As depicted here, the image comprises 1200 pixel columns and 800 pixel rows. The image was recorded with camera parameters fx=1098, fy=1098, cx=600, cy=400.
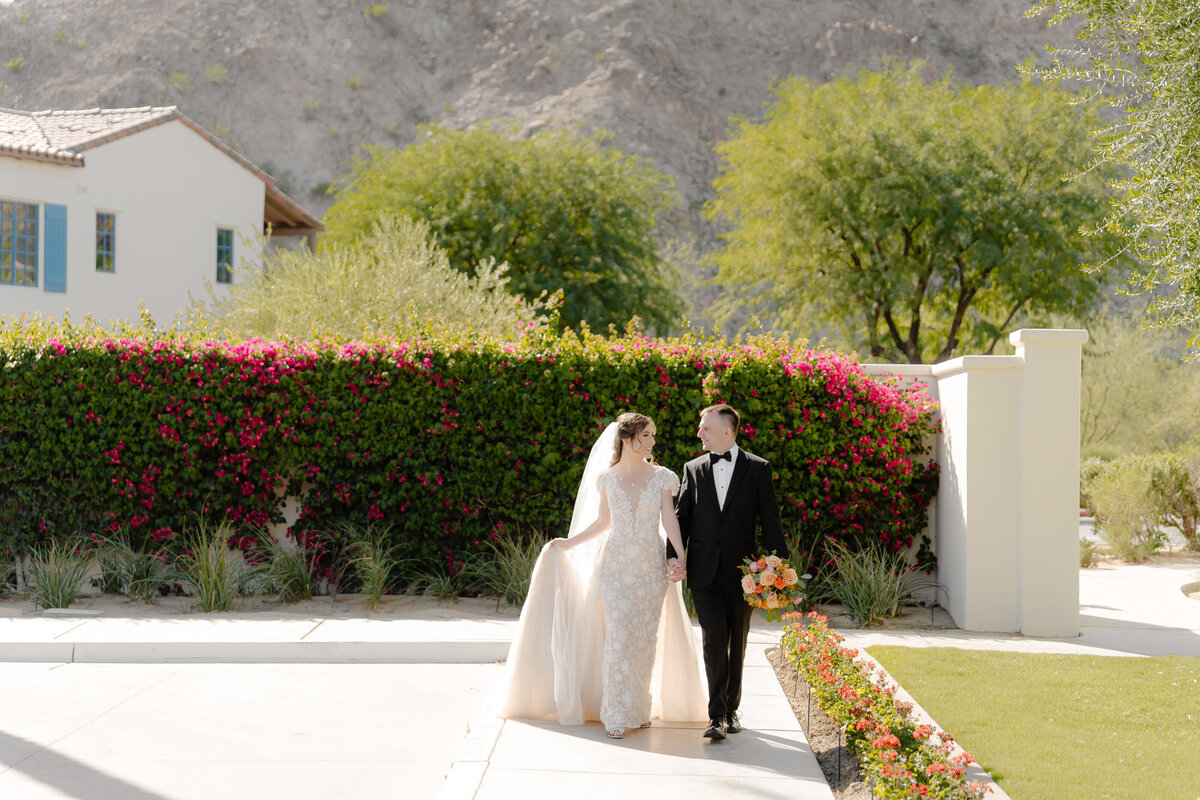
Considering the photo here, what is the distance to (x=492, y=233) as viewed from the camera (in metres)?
28.1

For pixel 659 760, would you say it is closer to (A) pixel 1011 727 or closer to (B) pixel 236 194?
(A) pixel 1011 727

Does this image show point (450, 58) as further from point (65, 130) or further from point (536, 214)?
point (65, 130)

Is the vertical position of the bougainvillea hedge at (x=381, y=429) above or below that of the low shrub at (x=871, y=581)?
Answer: above

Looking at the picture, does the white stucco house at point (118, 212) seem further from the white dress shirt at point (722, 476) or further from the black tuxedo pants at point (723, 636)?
the black tuxedo pants at point (723, 636)

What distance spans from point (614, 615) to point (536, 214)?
23.2m

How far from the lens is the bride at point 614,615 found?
21.4 feet

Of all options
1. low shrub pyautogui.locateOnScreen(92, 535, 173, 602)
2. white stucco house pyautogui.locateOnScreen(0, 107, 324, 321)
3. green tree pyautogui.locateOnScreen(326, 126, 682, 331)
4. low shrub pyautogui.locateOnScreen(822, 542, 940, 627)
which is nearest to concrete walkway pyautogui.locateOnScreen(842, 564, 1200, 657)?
low shrub pyautogui.locateOnScreen(822, 542, 940, 627)

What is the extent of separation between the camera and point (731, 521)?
649 centimetres

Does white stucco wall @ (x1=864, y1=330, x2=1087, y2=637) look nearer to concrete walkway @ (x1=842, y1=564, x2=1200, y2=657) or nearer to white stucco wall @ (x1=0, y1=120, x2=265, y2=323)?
concrete walkway @ (x1=842, y1=564, x2=1200, y2=657)

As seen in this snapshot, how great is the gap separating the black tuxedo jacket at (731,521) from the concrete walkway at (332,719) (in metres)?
1.04

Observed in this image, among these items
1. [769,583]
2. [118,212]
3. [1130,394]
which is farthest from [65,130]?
[1130,394]

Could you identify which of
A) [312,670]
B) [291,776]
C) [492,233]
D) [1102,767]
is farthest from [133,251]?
[1102,767]

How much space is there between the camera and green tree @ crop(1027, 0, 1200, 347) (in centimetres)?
778

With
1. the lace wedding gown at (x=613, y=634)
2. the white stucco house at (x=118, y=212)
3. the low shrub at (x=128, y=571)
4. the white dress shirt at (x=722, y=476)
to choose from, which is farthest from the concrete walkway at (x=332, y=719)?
the white stucco house at (x=118, y=212)
